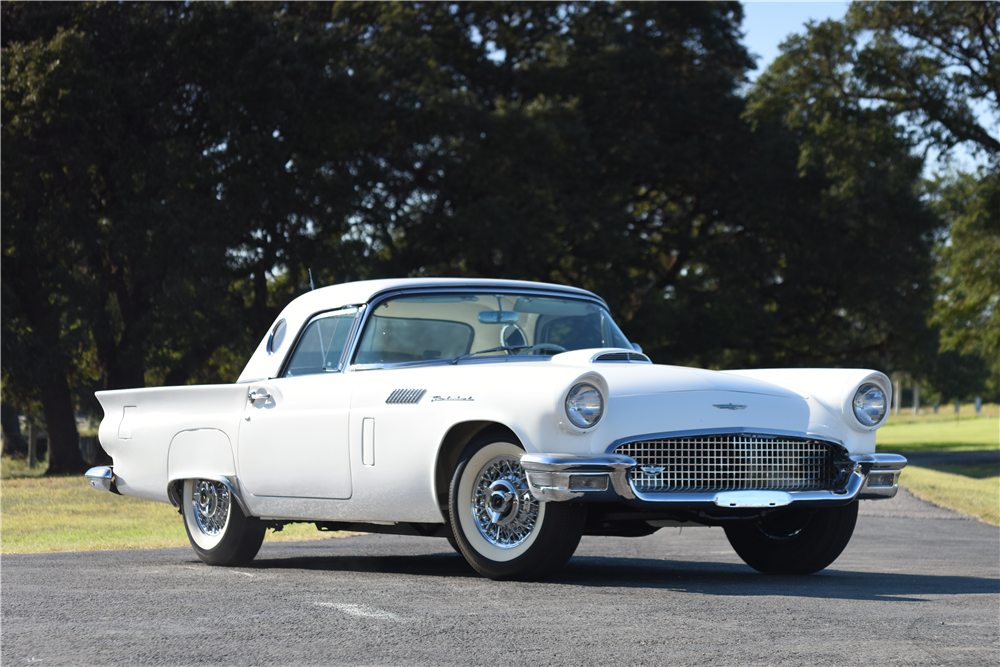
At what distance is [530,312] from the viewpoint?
7867 mm

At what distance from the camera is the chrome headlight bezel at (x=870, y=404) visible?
6.98 metres

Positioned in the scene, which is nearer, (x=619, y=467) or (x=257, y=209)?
(x=619, y=467)

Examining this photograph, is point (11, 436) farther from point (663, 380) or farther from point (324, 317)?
point (663, 380)

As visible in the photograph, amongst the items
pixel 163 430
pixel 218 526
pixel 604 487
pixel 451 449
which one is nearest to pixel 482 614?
pixel 604 487

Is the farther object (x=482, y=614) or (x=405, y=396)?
(x=405, y=396)

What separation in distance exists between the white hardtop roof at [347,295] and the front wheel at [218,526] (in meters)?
0.83

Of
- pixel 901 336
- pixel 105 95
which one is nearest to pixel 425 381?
pixel 105 95

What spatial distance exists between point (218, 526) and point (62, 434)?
888 inches

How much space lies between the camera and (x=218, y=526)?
816 cm

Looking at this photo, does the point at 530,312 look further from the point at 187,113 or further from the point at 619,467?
the point at 187,113

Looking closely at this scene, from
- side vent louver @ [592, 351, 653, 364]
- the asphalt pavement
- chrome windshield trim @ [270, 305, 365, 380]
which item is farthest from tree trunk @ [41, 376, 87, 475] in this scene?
side vent louver @ [592, 351, 653, 364]

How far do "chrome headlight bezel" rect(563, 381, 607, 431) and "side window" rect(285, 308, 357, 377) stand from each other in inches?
82.4

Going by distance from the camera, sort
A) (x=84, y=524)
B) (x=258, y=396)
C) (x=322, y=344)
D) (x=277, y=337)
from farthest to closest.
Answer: (x=84, y=524) < (x=277, y=337) < (x=322, y=344) < (x=258, y=396)

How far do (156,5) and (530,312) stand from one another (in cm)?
2238
